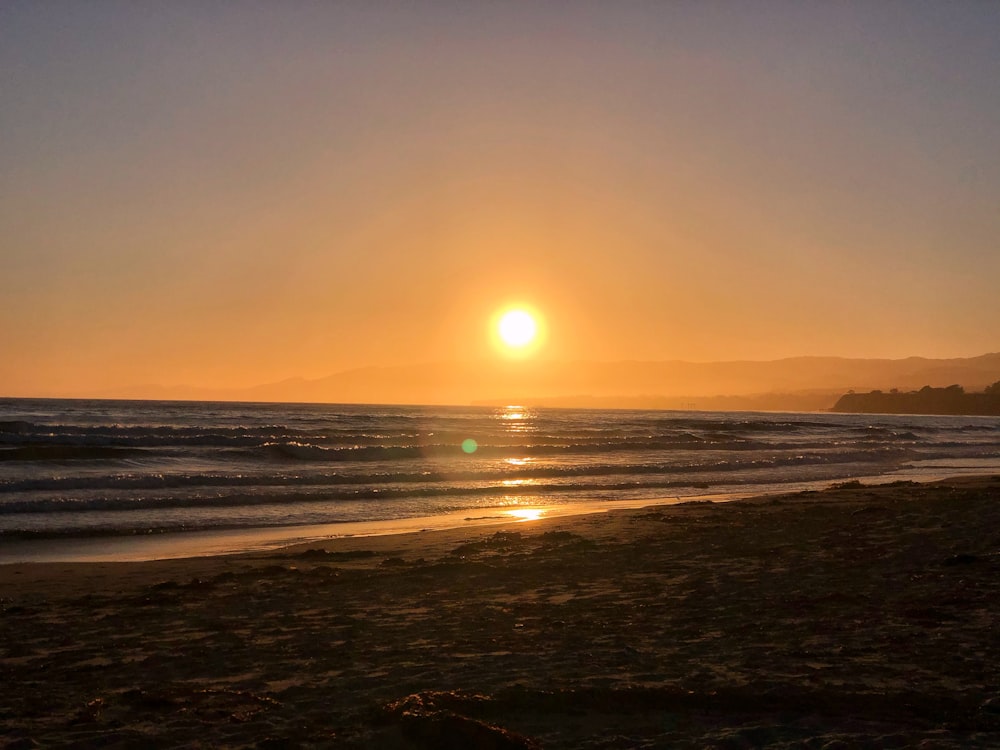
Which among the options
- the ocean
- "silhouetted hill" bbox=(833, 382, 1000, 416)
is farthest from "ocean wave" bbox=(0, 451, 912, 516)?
"silhouetted hill" bbox=(833, 382, 1000, 416)

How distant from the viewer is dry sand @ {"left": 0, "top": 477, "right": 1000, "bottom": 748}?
4828 millimetres

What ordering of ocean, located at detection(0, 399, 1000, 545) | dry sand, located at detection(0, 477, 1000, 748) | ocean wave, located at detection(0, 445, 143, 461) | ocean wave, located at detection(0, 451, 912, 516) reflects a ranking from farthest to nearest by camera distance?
ocean wave, located at detection(0, 445, 143, 461) < ocean wave, located at detection(0, 451, 912, 516) < ocean, located at detection(0, 399, 1000, 545) < dry sand, located at detection(0, 477, 1000, 748)

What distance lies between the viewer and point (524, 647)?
6566 mm

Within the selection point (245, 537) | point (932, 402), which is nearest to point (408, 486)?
point (245, 537)

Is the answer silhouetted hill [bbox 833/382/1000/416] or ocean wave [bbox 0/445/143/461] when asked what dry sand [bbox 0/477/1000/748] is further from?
silhouetted hill [bbox 833/382/1000/416]

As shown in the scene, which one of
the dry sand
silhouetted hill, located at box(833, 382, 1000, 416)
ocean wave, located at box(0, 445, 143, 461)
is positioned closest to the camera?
the dry sand

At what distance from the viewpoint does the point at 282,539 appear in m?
14.7

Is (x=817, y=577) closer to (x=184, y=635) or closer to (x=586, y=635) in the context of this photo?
(x=586, y=635)

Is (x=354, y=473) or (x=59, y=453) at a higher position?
(x=59, y=453)

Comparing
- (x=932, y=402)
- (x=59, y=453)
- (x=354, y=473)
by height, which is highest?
(x=59, y=453)

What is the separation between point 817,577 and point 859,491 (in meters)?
12.0

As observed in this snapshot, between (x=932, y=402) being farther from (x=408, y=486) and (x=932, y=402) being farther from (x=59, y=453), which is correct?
(x=59, y=453)

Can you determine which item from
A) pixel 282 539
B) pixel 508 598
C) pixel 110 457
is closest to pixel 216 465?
pixel 110 457

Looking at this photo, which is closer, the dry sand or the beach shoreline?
the dry sand
